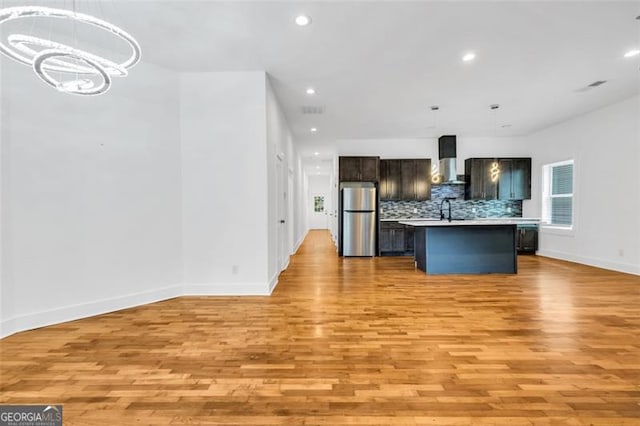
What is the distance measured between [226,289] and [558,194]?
7.46 metres

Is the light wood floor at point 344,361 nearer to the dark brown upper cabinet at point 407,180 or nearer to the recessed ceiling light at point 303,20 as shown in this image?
the recessed ceiling light at point 303,20

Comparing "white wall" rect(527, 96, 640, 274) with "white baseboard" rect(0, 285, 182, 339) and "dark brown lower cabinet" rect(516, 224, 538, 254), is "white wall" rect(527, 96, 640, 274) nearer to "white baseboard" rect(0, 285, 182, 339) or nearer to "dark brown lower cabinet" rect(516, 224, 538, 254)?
"dark brown lower cabinet" rect(516, 224, 538, 254)

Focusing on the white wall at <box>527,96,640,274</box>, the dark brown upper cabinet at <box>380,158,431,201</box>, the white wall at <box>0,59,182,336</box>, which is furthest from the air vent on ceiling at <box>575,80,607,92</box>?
the white wall at <box>0,59,182,336</box>

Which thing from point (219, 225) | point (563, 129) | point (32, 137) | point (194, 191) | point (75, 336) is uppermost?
point (563, 129)

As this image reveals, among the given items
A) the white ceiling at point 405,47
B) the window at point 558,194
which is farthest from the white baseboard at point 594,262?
the white ceiling at point 405,47

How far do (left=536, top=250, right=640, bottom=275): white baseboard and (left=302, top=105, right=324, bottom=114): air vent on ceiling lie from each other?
6073 mm

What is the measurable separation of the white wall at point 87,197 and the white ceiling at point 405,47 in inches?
31.5

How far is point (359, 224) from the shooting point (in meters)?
6.64

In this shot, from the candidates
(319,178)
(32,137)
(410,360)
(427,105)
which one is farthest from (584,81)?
(319,178)

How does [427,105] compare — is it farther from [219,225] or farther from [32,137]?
[32,137]

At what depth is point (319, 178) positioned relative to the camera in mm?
15172

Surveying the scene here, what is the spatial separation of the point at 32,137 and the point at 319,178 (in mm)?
12804

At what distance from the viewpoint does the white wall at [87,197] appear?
2682 millimetres

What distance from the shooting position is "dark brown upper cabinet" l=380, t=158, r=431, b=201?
6840 millimetres
